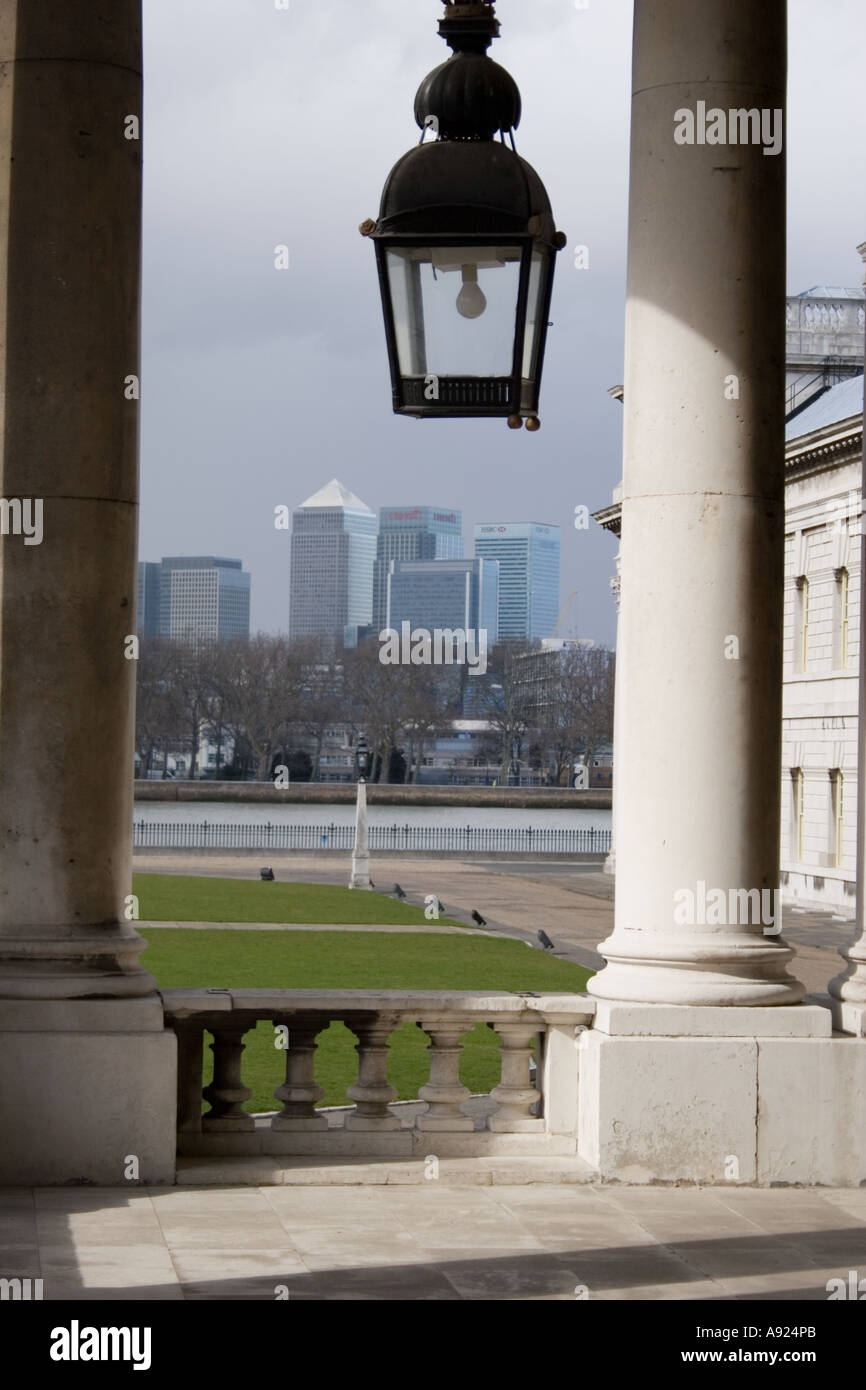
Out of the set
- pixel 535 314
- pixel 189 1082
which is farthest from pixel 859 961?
pixel 535 314

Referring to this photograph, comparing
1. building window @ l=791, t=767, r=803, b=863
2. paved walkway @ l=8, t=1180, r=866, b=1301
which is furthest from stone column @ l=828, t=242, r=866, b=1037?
building window @ l=791, t=767, r=803, b=863

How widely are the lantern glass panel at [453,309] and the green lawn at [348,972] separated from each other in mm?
11893

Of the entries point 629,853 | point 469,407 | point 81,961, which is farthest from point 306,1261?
point 469,407

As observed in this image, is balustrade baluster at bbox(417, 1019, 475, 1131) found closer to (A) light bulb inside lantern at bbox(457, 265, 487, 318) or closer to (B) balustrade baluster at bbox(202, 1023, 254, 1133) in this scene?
(B) balustrade baluster at bbox(202, 1023, 254, 1133)

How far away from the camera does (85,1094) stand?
10961mm

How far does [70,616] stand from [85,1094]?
113 inches

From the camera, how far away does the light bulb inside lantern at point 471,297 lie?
9641 millimetres

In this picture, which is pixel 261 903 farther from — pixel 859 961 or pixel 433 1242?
pixel 433 1242

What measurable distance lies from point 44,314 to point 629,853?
4962mm

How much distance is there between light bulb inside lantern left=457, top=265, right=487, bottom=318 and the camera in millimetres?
9641

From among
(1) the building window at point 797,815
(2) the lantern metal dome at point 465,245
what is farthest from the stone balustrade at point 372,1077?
(1) the building window at point 797,815

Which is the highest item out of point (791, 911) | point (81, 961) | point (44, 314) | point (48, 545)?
point (44, 314)

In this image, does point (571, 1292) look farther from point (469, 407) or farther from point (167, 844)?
point (167, 844)

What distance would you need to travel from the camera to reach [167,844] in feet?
287
